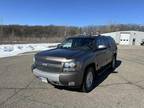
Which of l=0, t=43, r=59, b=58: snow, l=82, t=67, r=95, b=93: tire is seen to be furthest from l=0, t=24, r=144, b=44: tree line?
l=82, t=67, r=95, b=93: tire

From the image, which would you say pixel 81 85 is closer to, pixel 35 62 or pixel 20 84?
pixel 35 62

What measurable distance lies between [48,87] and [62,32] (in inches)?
2744

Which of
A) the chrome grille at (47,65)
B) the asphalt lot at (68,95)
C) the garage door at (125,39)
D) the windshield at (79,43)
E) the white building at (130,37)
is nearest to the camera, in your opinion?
the asphalt lot at (68,95)

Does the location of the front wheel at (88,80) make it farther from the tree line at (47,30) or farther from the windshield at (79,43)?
the tree line at (47,30)

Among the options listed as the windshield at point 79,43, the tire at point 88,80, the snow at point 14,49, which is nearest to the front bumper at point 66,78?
the tire at point 88,80

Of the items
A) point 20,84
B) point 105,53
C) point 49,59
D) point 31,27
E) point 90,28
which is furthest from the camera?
point 90,28

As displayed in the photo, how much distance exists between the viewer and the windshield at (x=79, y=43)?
6.72 m

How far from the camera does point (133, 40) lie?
49.4 m

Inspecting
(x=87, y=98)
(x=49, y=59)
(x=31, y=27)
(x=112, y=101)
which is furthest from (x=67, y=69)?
(x=31, y=27)

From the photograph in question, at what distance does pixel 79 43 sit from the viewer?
23.0 feet

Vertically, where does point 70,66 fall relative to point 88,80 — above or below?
above

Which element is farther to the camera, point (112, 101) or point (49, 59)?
point (49, 59)

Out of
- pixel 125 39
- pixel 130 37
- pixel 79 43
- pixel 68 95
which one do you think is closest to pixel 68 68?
pixel 68 95

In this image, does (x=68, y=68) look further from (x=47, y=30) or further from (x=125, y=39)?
(x=47, y=30)
